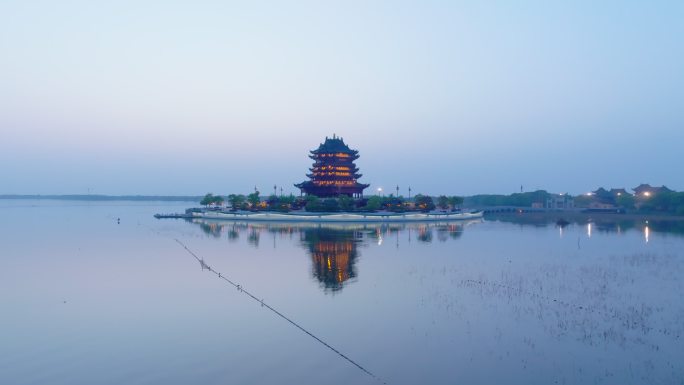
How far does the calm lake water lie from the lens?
50.0 feet

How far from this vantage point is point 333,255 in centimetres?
4106

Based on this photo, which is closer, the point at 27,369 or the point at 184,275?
the point at 27,369

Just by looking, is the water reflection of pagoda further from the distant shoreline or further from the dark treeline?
the distant shoreline

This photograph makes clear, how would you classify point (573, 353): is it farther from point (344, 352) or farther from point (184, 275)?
point (184, 275)

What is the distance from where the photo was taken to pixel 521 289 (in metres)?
27.1

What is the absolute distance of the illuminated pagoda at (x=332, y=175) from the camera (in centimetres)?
10688

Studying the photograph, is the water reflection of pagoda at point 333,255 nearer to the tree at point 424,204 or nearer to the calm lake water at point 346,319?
the calm lake water at point 346,319

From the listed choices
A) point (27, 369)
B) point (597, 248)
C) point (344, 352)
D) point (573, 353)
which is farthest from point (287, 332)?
point (597, 248)

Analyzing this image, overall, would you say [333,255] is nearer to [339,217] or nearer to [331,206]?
[339,217]

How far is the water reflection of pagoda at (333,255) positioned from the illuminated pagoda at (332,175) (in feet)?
141

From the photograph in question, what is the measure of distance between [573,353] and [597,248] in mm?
36320

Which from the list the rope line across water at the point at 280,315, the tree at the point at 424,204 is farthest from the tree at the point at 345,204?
the rope line across water at the point at 280,315

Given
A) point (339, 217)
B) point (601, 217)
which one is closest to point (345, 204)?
point (339, 217)

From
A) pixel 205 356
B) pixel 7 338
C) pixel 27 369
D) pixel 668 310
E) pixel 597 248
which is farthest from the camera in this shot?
pixel 597 248
